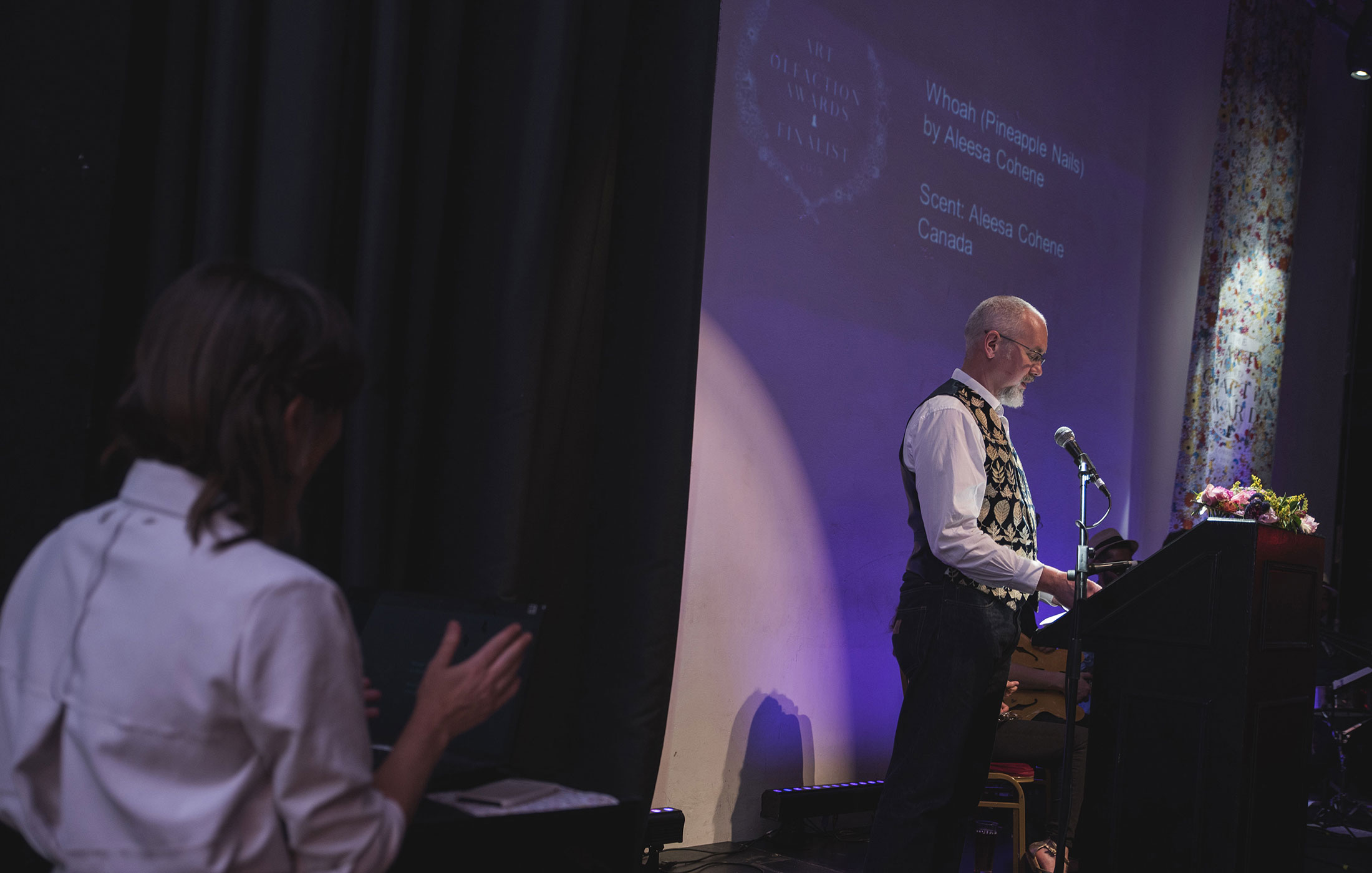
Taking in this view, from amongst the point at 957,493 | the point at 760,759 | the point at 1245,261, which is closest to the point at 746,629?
the point at 760,759

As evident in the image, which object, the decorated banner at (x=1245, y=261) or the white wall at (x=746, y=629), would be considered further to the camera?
the decorated banner at (x=1245, y=261)

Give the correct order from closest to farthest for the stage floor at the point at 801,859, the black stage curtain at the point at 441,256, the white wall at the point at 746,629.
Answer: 1. the black stage curtain at the point at 441,256
2. the stage floor at the point at 801,859
3. the white wall at the point at 746,629

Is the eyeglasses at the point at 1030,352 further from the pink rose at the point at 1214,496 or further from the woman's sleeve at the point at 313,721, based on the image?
the woman's sleeve at the point at 313,721

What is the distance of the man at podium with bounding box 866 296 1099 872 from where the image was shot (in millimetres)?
2605

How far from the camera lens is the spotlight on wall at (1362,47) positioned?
204 inches

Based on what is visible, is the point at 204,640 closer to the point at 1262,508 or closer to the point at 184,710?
the point at 184,710

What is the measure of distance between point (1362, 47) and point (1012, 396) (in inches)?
142

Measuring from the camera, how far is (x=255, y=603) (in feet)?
2.78

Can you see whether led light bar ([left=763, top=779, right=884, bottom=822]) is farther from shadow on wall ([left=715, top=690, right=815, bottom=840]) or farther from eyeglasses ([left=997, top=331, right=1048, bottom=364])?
eyeglasses ([left=997, top=331, right=1048, bottom=364])

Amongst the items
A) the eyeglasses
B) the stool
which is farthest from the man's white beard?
the stool

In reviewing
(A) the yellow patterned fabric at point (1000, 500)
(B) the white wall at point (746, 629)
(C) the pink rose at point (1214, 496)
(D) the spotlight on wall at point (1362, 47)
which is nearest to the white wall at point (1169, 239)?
(D) the spotlight on wall at point (1362, 47)

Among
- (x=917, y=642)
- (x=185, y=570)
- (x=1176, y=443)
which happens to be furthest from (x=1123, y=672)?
(x=1176, y=443)

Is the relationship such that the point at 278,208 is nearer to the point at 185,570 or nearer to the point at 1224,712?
the point at 185,570

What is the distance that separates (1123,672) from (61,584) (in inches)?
96.0
